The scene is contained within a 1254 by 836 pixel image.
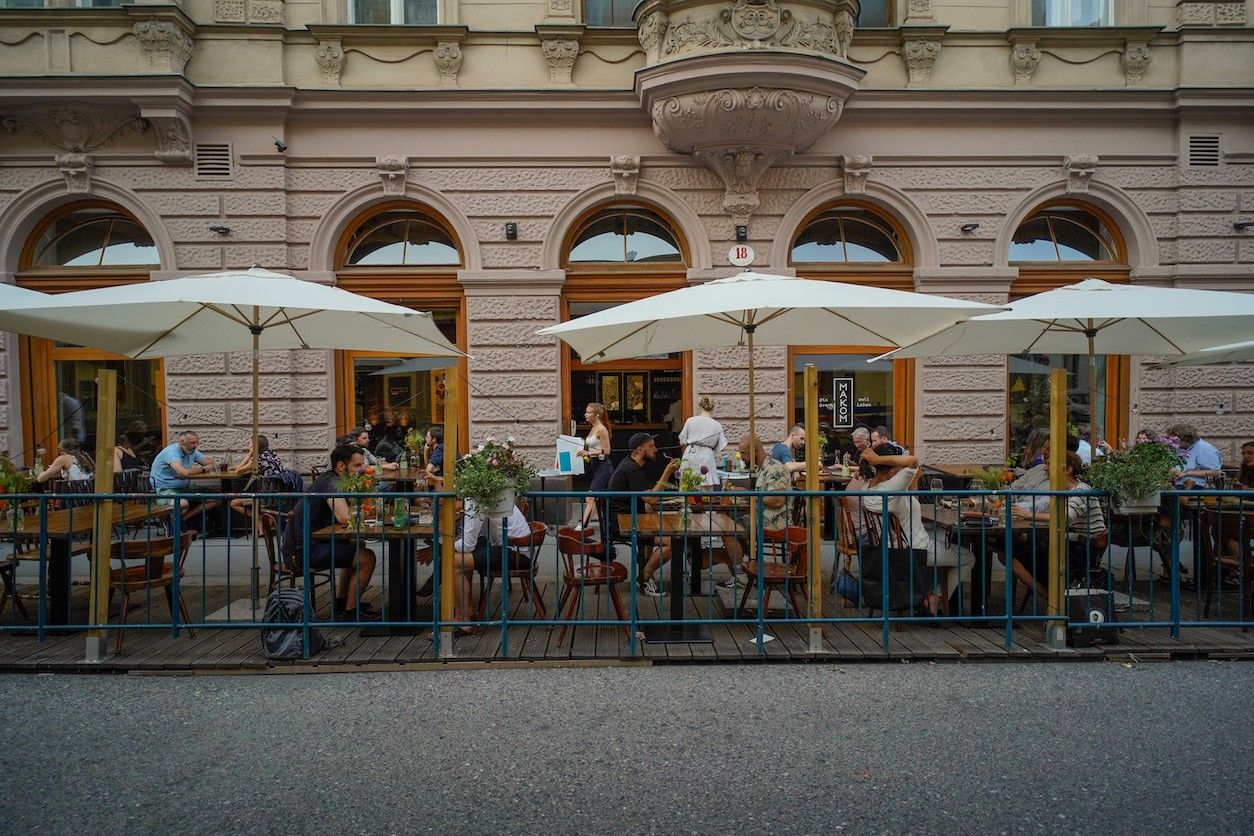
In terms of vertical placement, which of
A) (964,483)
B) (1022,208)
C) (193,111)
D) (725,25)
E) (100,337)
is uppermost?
(725,25)

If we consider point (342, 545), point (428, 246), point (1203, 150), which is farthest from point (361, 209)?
point (1203, 150)

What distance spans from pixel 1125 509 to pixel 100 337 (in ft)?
26.9

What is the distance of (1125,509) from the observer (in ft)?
18.6

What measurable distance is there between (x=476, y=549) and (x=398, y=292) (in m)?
6.13

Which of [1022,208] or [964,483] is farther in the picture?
[1022,208]

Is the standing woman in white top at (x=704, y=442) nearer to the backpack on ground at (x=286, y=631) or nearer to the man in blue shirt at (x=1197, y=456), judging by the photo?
the backpack on ground at (x=286, y=631)

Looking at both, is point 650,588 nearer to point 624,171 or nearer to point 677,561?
point 677,561

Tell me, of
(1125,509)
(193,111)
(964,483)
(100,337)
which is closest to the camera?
(1125,509)

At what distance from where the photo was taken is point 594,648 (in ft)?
18.8

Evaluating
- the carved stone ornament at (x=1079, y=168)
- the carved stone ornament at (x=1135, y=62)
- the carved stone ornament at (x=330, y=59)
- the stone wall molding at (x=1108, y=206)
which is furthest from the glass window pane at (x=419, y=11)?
the carved stone ornament at (x=1135, y=62)

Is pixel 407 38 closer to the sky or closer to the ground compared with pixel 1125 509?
closer to the sky

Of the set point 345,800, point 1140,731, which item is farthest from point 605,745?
point 1140,731

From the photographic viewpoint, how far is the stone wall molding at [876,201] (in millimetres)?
11156

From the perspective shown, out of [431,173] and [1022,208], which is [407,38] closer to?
[431,173]
